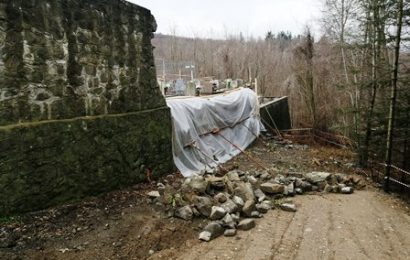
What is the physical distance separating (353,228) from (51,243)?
4.32 metres

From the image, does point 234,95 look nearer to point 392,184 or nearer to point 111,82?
point 392,184

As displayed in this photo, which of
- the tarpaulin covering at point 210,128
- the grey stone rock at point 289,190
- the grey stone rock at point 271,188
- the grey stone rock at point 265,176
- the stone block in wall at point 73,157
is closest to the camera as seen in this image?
the stone block in wall at point 73,157

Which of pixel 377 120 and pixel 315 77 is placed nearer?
pixel 377 120

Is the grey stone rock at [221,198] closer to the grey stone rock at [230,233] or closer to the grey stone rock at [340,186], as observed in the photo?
the grey stone rock at [230,233]

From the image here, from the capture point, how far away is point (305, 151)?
525 inches

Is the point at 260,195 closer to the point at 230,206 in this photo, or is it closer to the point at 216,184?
the point at 216,184

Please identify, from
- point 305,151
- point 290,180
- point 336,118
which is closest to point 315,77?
point 336,118

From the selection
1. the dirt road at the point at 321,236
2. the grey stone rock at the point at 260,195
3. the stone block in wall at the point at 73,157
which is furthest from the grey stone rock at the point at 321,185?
the stone block in wall at the point at 73,157

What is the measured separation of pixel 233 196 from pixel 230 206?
0.48 metres

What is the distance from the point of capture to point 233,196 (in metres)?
6.13

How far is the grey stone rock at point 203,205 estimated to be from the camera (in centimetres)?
551

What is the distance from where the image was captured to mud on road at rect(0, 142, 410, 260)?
439cm

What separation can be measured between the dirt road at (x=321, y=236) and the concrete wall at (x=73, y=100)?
189 centimetres

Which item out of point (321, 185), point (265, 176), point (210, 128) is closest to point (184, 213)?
point (265, 176)
